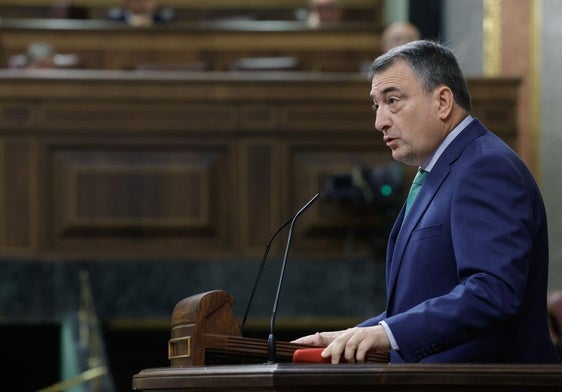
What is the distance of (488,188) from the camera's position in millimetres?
2377

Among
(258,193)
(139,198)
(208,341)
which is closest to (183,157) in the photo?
(139,198)

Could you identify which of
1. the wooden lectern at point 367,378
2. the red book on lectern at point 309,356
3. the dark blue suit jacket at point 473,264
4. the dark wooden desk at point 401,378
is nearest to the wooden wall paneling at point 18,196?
the dark blue suit jacket at point 473,264

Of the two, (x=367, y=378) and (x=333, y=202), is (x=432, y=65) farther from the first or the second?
(x=333, y=202)

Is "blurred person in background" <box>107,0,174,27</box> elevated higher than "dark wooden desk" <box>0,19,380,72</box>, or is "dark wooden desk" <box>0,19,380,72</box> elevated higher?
"blurred person in background" <box>107,0,174,27</box>

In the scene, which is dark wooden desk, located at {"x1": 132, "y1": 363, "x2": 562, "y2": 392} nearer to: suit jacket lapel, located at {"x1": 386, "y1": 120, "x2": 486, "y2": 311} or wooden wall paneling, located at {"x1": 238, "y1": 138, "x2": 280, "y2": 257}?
suit jacket lapel, located at {"x1": 386, "y1": 120, "x2": 486, "y2": 311}

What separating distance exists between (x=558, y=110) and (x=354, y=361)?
5.52 m

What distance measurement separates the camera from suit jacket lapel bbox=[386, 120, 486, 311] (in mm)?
2545

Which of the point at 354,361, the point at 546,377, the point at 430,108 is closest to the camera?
the point at 546,377

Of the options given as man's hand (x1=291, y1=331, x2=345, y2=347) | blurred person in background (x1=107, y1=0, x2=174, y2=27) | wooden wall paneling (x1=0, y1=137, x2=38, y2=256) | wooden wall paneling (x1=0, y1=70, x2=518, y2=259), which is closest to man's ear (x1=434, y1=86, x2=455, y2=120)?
man's hand (x1=291, y1=331, x2=345, y2=347)

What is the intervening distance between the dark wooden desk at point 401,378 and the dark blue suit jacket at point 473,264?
25 centimetres

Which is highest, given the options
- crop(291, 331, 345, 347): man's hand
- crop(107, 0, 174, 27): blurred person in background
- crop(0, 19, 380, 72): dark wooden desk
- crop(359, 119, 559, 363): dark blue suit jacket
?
crop(107, 0, 174, 27): blurred person in background

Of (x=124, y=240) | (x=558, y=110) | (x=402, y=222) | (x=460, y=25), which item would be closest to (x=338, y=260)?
(x=124, y=240)

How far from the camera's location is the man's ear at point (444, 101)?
2.57 m

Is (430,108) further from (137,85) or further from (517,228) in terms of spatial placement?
(137,85)
